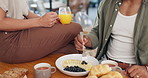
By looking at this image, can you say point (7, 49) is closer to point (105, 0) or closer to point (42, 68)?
point (42, 68)

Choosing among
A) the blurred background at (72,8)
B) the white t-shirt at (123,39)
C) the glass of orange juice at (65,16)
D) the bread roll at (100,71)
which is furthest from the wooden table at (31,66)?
the blurred background at (72,8)

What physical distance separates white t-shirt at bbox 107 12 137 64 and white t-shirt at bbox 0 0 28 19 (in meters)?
0.79

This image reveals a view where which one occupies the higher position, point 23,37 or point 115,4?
point 115,4

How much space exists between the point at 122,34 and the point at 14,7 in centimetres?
89

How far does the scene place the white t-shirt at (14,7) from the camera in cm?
139

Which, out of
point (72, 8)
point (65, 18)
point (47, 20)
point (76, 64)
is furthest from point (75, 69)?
point (72, 8)

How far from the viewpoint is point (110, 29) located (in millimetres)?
1532

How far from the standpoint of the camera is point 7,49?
1.42 meters

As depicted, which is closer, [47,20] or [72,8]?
[47,20]

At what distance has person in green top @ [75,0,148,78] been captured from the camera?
54.6 inches

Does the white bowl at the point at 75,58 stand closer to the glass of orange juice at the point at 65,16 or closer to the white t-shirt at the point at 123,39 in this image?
the white t-shirt at the point at 123,39

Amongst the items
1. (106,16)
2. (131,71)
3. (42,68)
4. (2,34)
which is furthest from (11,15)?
(131,71)

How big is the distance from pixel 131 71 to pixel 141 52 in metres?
0.28

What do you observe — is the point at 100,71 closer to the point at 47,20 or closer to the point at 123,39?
the point at 123,39
